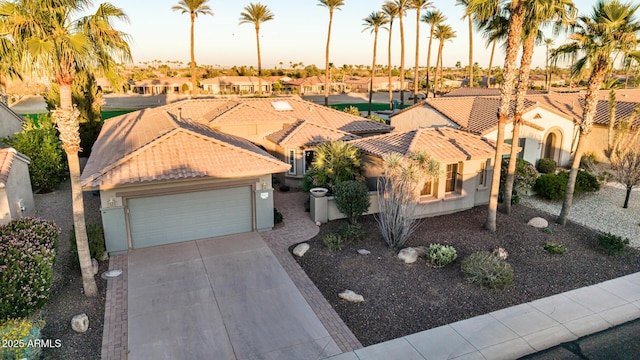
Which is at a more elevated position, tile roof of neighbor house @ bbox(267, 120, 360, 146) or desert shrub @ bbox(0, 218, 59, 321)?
tile roof of neighbor house @ bbox(267, 120, 360, 146)

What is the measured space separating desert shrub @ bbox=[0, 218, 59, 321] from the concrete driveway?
215 centimetres

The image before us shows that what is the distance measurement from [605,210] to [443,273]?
11.3 meters

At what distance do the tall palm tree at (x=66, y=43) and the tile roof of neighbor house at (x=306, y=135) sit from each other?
39.5 ft

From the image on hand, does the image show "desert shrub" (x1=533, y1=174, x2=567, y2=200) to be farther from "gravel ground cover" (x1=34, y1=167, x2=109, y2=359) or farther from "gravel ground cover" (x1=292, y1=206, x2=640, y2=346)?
"gravel ground cover" (x1=34, y1=167, x2=109, y2=359)

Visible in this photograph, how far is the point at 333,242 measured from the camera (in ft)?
48.7

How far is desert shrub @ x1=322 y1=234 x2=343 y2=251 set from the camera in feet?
48.3

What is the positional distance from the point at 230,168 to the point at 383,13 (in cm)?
4973

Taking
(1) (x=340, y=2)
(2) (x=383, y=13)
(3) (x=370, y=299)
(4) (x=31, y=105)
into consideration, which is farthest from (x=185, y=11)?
(3) (x=370, y=299)

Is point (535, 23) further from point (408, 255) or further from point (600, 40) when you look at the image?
point (408, 255)

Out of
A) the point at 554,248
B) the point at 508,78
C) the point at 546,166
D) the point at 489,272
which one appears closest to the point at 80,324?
the point at 489,272

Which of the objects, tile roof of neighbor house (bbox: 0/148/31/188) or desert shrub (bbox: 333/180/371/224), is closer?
tile roof of neighbor house (bbox: 0/148/31/188)

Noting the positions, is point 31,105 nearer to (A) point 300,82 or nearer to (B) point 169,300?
(A) point 300,82

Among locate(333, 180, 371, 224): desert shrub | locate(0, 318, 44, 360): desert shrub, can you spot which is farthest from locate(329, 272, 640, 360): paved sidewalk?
locate(333, 180, 371, 224): desert shrub

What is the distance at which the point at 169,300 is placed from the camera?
11391 mm
